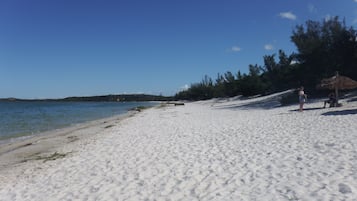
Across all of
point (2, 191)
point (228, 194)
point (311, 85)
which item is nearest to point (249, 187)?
point (228, 194)

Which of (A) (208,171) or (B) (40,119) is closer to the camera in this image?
(A) (208,171)

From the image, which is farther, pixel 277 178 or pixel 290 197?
pixel 277 178

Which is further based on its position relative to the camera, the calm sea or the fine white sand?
the calm sea

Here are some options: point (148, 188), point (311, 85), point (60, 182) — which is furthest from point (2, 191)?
point (311, 85)

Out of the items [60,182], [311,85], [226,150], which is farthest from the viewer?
[311,85]

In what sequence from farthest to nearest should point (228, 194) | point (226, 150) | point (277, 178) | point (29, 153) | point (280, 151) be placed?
point (29, 153)
point (226, 150)
point (280, 151)
point (277, 178)
point (228, 194)

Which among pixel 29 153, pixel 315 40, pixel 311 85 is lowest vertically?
pixel 29 153

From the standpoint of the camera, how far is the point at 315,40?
41.5m

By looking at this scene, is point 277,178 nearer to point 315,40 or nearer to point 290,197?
point 290,197

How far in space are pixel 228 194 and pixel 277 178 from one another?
1288mm

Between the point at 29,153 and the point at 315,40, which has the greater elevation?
the point at 315,40

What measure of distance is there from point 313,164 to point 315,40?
3726 cm

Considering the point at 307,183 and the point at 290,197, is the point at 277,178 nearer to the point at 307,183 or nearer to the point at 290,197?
the point at 307,183

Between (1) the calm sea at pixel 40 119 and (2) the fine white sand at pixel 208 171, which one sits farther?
(1) the calm sea at pixel 40 119
